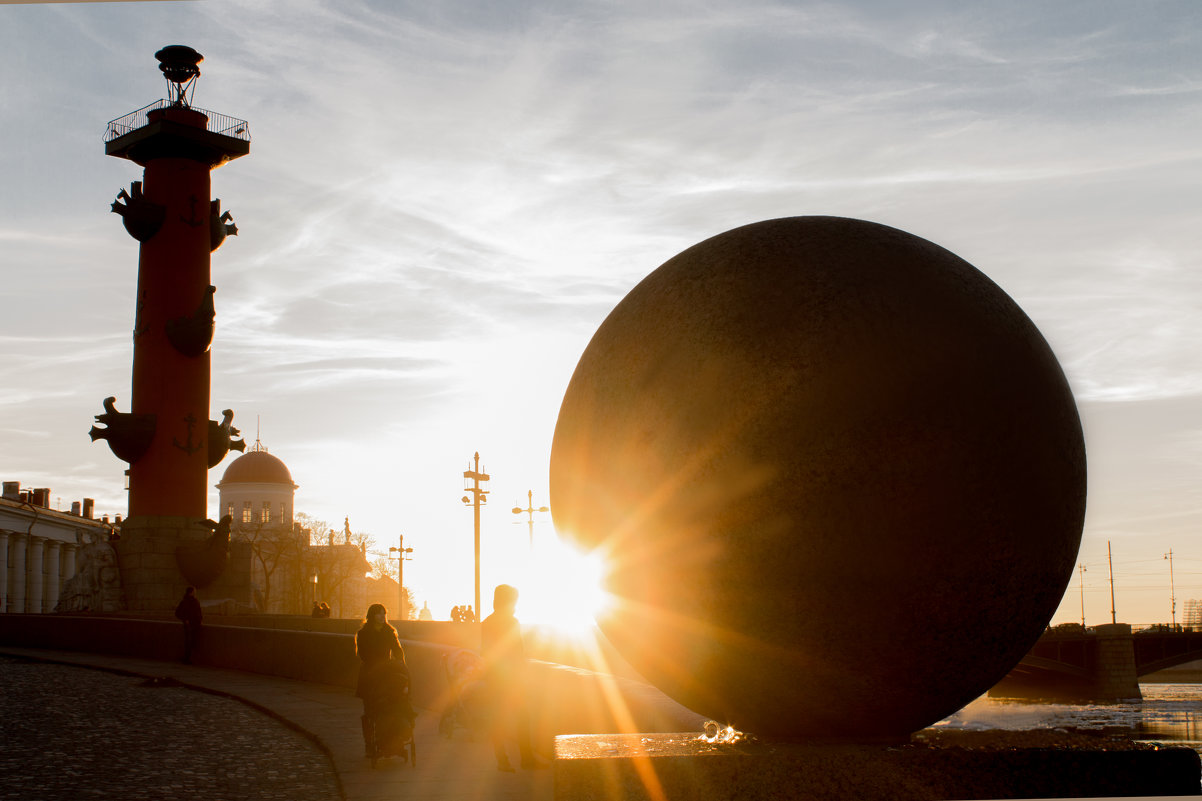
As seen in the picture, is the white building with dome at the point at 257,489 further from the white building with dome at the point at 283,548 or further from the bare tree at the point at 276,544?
the bare tree at the point at 276,544

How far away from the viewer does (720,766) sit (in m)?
4.20

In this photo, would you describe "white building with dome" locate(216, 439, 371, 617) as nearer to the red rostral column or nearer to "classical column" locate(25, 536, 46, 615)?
"classical column" locate(25, 536, 46, 615)

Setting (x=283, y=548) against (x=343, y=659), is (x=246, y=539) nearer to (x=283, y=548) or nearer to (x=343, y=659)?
(x=283, y=548)

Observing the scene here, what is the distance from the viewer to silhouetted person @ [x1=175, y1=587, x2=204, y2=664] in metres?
21.6

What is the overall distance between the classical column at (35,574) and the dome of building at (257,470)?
74.1 feet

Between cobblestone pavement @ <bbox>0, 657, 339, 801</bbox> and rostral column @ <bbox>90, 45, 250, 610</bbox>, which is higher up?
rostral column @ <bbox>90, 45, 250, 610</bbox>

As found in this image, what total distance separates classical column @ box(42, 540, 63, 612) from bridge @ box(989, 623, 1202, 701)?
71518 millimetres

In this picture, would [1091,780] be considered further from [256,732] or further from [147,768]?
[256,732]

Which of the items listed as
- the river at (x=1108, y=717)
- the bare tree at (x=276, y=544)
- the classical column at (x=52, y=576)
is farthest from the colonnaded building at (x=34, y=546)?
the river at (x=1108, y=717)

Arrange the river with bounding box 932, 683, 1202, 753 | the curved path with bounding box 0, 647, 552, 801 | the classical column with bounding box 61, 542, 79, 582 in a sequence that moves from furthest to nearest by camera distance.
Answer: the classical column with bounding box 61, 542, 79, 582
the river with bounding box 932, 683, 1202, 753
the curved path with bounding box 0, 647, 552, 801

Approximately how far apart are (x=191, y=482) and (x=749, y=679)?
3602 cm

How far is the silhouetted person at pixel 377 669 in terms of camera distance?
377 inches

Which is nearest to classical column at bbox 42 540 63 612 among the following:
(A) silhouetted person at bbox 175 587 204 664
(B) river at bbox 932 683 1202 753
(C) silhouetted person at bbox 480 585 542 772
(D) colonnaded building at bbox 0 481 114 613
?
(D) colonnaded building at bbox 0 481 114 613

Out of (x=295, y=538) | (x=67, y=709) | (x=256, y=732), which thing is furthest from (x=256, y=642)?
(x=295, y=538)
